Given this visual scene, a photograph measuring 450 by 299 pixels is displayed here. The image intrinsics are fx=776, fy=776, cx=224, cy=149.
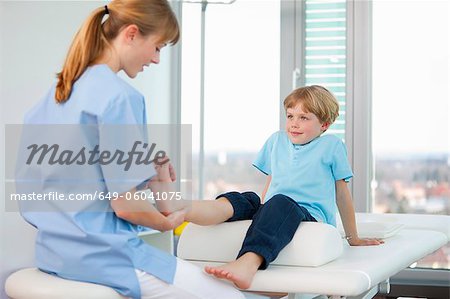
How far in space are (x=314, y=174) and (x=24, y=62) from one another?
93cm

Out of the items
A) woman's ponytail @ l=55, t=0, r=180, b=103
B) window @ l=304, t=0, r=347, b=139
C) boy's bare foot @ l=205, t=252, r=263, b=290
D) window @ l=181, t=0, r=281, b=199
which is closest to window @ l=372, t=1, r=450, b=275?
window @ l=304, t=0, r=347, b=139

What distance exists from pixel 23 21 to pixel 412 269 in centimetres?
208

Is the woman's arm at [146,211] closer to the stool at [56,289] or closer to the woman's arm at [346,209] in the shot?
the stool at [56,289]

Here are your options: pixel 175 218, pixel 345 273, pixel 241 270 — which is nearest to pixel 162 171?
pixel 175 218

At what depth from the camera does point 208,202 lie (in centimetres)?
196

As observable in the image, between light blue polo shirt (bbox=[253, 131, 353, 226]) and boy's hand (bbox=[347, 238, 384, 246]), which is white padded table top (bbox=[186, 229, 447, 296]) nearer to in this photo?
boy's hand (bbox=[347, 238, 384, 246])

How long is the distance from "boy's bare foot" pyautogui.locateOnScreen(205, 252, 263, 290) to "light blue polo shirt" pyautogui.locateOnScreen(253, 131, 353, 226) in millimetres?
476

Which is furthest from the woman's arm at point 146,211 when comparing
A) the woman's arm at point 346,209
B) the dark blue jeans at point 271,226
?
the woman's arm at point 346,209

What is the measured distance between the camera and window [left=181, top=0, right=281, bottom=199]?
11.9 ft

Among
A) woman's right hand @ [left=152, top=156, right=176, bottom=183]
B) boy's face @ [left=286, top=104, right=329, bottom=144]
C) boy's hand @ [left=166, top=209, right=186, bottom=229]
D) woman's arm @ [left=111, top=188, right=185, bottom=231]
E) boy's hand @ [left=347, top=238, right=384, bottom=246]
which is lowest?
boy's hand @ [left=347, top=238, right=384, bottom=246]

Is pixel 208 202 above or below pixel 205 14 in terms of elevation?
below

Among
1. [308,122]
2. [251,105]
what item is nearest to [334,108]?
[308,122]

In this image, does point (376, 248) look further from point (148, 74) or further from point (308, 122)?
point (148, 74)

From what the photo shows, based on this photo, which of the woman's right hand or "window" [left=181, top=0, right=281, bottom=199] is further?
"window" [left=181, top=0, right=281, bottom=199]
